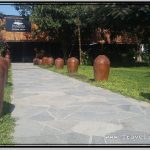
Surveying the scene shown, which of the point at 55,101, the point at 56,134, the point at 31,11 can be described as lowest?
the point at 56,134

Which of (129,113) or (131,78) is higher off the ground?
(131,78)

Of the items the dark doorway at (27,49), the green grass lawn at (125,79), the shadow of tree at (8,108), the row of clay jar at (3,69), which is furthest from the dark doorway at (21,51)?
the shadow of tree at (8,108)

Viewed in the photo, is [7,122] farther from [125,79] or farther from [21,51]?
[125,79]

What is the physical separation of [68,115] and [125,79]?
1.35 m

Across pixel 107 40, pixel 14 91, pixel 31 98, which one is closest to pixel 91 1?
pixel 107 40

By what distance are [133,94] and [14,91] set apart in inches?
85.3

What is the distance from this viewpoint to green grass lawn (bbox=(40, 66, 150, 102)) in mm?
5172

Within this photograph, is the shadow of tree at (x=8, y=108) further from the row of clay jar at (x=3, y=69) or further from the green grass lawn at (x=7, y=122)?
the row of clay jar at (x=3, y=69)

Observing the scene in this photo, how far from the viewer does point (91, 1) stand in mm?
4207

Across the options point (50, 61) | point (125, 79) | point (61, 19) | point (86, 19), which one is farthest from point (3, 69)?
point (125, 79)

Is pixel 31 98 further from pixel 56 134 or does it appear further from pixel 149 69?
pixel 149 69

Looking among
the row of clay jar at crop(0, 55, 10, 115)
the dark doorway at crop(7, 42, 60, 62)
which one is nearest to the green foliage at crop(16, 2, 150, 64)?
the dark doorway at crop(7, 42, 60, 62)

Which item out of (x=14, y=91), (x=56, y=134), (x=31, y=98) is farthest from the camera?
(x=14, y=91)

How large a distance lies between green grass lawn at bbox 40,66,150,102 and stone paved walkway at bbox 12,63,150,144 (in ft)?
0.89
